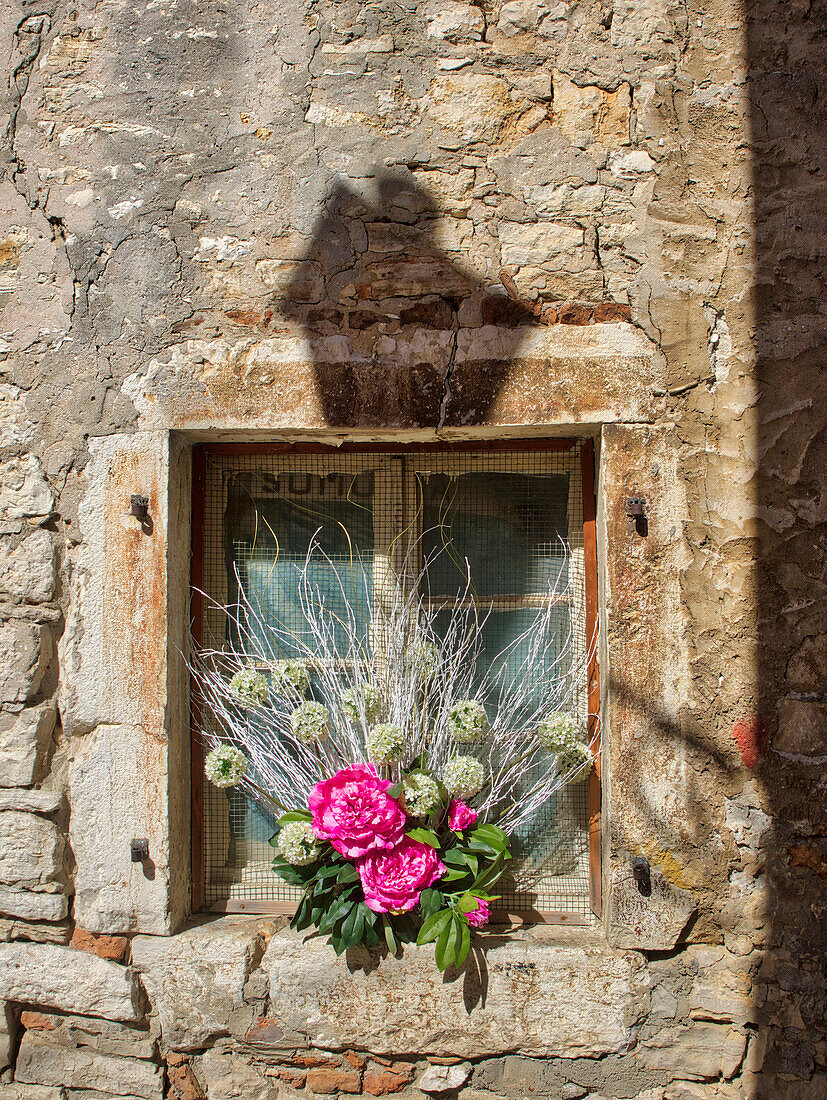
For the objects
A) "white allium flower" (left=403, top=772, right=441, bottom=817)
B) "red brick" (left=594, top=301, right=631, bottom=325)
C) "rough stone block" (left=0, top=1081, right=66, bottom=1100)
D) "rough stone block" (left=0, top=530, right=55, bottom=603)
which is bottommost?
"rough stone block" (left=0, top=1081, right=66, bottom=1100)

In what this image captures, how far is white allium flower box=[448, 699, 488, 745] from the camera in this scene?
1850mm

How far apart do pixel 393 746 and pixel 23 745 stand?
1.10 metres

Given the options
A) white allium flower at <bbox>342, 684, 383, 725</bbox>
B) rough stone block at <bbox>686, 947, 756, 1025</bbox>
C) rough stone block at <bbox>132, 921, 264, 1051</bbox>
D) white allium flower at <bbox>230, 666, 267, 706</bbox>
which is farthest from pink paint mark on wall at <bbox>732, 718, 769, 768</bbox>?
rough stone block at <bbox>132, 921, 264, 1051</bbox>

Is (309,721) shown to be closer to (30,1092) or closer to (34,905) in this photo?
(34,905)

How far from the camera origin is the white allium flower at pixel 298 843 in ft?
5.97

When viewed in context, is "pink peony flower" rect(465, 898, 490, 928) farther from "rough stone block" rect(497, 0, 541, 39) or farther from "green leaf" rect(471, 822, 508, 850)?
"rough stone block" rect(497, 0, 541, 39)

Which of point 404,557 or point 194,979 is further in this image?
point 404,557

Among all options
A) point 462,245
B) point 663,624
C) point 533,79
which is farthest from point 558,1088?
point 533,79

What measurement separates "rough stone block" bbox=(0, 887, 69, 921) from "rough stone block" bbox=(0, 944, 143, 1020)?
99mm

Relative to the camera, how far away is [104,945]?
6.34 ft

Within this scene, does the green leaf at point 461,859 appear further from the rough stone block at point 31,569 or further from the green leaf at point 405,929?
the rough stone block at point 31,569

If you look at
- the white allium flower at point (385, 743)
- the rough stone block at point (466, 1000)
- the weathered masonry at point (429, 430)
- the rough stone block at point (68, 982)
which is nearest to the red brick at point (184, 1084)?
the weathered masonry at point (429, 430)

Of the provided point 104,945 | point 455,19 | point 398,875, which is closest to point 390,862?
point 398,875

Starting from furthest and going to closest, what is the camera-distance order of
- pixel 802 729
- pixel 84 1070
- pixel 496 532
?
1. pixel 496 532
2. pixel 84 1070
3. pixel 802 729
